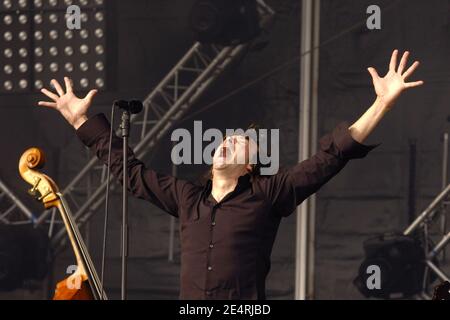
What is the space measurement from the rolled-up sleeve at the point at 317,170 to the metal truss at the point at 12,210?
3495 mm

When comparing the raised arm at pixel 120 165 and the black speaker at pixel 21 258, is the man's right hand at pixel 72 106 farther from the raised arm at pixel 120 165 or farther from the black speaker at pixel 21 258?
the black speaker at pixel 21 258

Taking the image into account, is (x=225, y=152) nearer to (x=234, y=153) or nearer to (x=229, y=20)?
(x=234, y=153)

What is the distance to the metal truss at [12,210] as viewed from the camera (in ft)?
24.0

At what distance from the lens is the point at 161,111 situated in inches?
287

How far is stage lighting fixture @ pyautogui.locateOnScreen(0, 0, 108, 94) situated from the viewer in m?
7.21

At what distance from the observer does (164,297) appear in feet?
23.5

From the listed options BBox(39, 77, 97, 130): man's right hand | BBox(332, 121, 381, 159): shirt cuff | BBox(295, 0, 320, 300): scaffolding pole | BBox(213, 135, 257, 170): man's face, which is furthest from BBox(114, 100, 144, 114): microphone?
BBox(295, 0, 320, 300): scaffolding pole

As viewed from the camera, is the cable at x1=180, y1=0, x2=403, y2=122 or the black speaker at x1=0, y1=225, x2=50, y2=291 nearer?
the cable at x1=180, y1=0, x2=403, y2=122

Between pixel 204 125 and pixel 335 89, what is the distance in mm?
966

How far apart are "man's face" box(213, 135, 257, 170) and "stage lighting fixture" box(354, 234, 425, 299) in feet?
8.60

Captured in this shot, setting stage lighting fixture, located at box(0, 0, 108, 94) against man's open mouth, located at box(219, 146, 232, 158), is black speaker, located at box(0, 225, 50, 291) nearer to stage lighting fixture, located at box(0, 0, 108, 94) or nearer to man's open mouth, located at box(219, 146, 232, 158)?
stage lighting fixture, located at box(0, 0, 108, 94)

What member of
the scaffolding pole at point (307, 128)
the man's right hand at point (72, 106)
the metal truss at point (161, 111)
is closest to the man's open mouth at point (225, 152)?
the man's right hand at point (72, 106)
